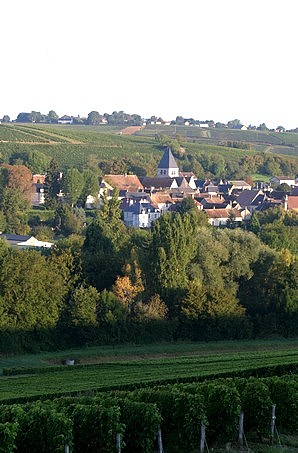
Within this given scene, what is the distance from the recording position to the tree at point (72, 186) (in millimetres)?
109312

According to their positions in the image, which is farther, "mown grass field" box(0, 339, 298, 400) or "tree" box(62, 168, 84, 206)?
"tree" box(62, 168, 84, 206)

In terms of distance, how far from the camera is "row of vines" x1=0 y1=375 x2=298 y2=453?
1852 centimetres

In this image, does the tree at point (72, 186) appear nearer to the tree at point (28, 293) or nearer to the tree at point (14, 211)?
the tree at point (14, 211)

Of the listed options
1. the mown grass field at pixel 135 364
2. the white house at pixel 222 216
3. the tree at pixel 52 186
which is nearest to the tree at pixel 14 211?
the tree at pixel 52 186

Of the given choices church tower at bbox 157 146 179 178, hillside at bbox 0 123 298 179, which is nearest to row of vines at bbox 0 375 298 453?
hillside at bbox 0 123 298 179

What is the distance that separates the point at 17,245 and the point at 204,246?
27.7 metres

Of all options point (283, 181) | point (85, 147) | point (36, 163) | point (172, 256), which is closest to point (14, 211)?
point (36, 163)

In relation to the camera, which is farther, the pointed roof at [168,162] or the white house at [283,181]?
the white house at [283,181]

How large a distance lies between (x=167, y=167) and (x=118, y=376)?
4598 inches

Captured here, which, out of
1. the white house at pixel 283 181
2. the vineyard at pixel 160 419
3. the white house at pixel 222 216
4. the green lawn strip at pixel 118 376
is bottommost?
the white house at pixel 283 181

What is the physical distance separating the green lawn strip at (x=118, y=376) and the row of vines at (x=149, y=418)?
621 centimetres

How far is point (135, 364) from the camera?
41.8m

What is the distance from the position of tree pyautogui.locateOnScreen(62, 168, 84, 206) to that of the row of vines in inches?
3484

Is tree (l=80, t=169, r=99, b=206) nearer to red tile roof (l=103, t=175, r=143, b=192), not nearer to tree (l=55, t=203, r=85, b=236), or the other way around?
red tile roof (l=103, t=175, r=143, b=192)
